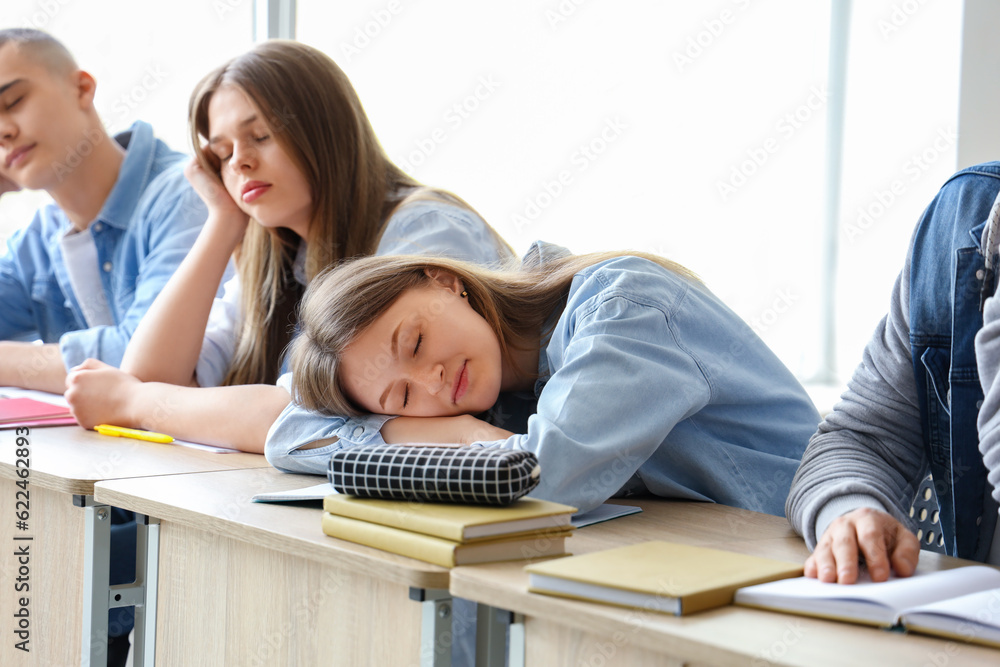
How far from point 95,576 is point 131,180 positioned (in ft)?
4.79

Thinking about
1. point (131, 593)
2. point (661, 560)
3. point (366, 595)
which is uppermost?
point (661, 560)

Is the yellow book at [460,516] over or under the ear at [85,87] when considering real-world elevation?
under

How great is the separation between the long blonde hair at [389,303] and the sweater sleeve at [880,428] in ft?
1.18

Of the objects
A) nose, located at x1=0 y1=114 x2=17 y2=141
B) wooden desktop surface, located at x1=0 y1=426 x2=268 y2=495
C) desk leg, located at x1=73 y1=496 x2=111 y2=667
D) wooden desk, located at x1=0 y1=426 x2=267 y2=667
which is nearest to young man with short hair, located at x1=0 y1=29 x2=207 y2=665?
nose, located at x1=0 y1=114 x2=17 y2=141

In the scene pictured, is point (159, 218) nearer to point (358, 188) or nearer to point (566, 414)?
point (358, 188)

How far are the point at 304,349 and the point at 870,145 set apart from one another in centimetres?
336

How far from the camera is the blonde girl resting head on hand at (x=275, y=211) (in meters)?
1.96

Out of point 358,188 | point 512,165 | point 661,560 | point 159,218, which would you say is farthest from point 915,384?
point 512,165

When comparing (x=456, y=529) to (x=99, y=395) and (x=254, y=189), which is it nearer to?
(x=99, y=395)

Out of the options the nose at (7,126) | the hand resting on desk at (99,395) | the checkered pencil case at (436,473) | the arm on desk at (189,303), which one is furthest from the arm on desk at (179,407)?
the nose at (7,126)

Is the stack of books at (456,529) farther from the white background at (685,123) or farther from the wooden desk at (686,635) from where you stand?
the white background at (685,123)

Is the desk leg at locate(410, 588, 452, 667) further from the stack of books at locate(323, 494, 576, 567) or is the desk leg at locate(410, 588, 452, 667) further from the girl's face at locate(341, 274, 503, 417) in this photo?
the girl's face at locate(341, 274, 503, 417)

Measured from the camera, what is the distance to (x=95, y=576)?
1.29 metres

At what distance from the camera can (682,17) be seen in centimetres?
394
